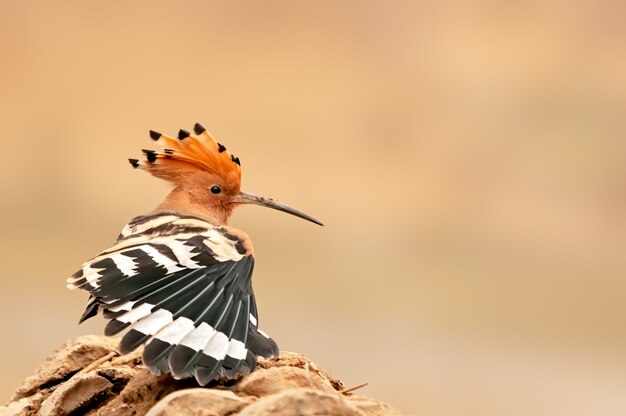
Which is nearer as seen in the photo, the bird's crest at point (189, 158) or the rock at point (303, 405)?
the rock at point (303, 405)

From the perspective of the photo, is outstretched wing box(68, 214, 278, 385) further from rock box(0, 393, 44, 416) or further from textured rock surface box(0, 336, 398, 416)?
rock box(0, 393, 44, 416)

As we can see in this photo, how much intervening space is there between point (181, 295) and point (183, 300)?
2cm

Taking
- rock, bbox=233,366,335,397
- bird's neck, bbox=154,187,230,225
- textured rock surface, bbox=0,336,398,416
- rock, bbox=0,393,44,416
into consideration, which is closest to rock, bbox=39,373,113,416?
textured rock surface, bbox=0,336,398,416

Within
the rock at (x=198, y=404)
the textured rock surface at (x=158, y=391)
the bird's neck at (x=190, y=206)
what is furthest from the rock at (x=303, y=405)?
the bird's neck at (x=190, y=206)

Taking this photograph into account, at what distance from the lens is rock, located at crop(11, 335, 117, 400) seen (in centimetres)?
203

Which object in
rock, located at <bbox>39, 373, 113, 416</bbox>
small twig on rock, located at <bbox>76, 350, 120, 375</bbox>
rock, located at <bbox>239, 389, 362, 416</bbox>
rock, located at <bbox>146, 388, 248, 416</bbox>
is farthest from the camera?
small twig on rock, located at <bbox>76, 350, 120, 375</bbox>

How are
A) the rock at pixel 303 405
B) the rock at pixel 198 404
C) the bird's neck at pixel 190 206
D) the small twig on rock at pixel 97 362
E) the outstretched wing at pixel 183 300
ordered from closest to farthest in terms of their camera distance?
the rock at pixel 303 405 < the rock at pixel 198 404 < the outstretched wing at pixel 183 300 < the small twig on rock at pixel 97 362 < the bird's neck at pixel 190 206

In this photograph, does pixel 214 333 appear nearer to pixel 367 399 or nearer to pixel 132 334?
pixel 132 334

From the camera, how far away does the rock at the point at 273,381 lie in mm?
1620

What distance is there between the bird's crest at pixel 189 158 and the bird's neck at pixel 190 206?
41mm

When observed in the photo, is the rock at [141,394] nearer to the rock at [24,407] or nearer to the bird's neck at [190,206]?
the rock at [24,407]

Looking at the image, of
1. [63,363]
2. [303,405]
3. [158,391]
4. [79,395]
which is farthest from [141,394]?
[303,405]

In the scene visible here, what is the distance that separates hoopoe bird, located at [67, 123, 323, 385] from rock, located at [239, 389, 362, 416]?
10.7 inches

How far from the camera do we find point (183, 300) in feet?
5.65
